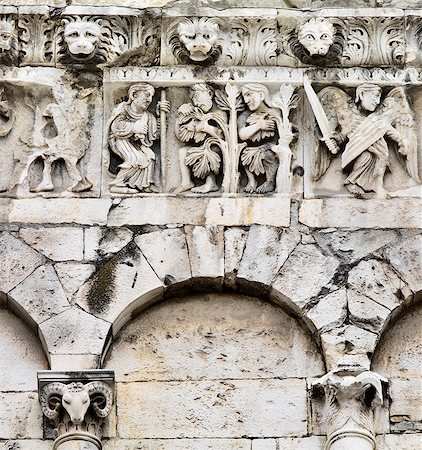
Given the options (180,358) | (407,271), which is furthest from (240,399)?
(407,271)

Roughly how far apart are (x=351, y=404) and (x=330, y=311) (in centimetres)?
66

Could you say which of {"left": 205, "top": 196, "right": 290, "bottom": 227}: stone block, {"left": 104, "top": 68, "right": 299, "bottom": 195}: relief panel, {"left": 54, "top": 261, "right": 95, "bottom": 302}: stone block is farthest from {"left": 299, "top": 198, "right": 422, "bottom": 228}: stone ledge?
{"left": 54, "top": 261, "right": 95, "bottom": 302}: stone block

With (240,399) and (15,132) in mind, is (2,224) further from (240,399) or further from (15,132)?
(240,399)

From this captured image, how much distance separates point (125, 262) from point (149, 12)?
1667 millimetres

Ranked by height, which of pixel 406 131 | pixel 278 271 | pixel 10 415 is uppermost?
pixel 406 131

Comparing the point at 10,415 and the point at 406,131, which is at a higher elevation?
the point at 406,131

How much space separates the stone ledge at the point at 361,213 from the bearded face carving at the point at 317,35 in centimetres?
95

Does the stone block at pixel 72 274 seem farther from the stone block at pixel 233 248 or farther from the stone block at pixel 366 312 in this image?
the stone block at pixel 366 312

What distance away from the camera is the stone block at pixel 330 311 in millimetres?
12906

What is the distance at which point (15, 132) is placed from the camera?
13.7 meters

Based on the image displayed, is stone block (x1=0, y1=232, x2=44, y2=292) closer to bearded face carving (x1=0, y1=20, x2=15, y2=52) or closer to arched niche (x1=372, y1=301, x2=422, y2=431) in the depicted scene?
bearded face carving (x1=0, y1=20, x2=15, y2=52)

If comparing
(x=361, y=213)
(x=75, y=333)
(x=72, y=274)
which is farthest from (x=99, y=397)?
Answer: (x=361, y=213)

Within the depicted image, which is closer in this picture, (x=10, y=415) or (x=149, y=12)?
(x=10, y=415)

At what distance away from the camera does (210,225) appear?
43.4 ft
